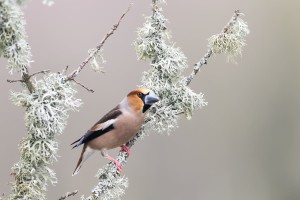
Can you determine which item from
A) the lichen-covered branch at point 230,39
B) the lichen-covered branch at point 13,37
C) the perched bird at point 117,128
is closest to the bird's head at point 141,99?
the perched bird at point 117,128

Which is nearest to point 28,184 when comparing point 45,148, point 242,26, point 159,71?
point 45,148

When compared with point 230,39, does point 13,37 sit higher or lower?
Result: lower

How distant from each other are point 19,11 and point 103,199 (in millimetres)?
361

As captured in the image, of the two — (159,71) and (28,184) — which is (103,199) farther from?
(159,71)

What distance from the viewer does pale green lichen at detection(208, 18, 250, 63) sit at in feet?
3.28

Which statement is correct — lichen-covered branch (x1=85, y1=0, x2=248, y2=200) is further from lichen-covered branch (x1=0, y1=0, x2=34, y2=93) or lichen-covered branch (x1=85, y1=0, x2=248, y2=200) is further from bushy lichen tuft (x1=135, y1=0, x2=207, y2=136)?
lichen-covered branch (x1=0, y1=0, x2=34, y2=93)

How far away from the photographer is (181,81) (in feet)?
3.28

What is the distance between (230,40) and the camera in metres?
1.00

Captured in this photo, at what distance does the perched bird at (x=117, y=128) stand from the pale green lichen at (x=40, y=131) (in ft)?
0.53

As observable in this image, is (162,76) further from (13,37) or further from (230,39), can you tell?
(13,37)

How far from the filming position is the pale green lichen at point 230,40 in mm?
1000

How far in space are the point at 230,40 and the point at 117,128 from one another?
0.28 m

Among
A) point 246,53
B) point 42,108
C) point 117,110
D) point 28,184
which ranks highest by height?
point 246,53

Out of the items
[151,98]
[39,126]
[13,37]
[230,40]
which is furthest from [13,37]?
[230,40]
